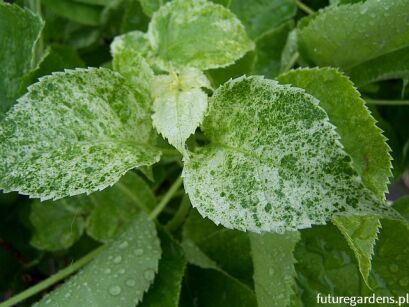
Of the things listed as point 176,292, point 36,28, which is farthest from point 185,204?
point 36,28

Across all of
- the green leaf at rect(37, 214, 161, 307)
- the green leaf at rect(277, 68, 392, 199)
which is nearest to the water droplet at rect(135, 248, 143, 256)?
the green leaf at rect(37, 214, 161, 307)

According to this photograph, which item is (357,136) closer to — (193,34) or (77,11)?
(193,34)

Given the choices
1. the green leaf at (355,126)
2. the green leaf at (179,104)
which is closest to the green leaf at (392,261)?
the green leaf at (355,126)

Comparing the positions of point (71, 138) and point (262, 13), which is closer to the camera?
point (71, 138)

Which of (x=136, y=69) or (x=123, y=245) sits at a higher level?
(x=136, y=69)

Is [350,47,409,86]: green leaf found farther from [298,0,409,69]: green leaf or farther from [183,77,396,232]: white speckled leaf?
[183,77,396,232]: white speckled leaf

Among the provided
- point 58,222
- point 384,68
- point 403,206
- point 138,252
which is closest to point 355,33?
point 384,68

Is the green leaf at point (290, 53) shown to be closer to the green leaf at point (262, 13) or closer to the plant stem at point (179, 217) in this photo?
the green leaf at point (262, 13)
